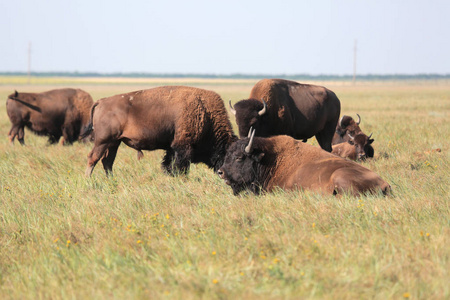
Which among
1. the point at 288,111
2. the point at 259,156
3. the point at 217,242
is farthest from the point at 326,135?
the point at 217,242

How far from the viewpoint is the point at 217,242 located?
15.4ft

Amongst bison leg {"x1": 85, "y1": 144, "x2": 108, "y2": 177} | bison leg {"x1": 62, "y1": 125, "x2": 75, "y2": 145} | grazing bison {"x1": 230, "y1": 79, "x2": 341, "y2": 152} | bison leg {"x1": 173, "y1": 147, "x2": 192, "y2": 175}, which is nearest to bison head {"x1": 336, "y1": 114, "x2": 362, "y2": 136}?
grazing bison {"x1": 230, "y1": 79, "x2": 341, "y2": 152}

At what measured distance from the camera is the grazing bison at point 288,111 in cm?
987

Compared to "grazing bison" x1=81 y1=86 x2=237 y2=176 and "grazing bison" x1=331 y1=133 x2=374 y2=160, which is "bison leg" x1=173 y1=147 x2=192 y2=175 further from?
"grazing bison" x1=331 y1=133 x2=374 y2=160

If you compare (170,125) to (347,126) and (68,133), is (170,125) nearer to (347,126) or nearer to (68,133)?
(347,126)

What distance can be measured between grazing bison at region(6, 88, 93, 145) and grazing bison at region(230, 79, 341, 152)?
26.5 feet

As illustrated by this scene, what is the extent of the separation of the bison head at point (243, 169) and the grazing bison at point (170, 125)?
1.57m

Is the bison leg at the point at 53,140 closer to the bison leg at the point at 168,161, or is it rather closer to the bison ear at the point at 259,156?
the bison leg at the point at 168,161

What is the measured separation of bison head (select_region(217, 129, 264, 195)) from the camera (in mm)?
7422

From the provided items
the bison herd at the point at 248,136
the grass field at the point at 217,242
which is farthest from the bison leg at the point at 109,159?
the grass field at the point at 217,242

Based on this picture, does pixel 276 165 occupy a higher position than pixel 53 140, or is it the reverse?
pixel 276 165

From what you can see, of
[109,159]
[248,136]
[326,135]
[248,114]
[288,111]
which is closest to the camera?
[248,136]

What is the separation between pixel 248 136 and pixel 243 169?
1.59ft

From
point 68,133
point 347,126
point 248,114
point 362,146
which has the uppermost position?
point 248,114
